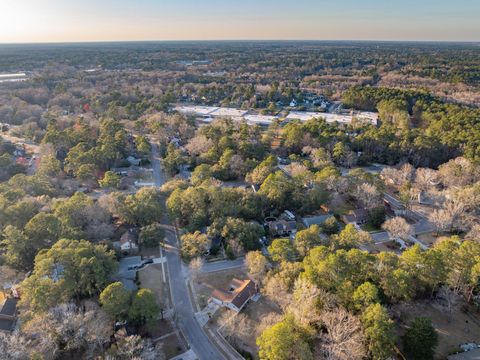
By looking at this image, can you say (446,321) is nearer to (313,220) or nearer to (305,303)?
(305,303)

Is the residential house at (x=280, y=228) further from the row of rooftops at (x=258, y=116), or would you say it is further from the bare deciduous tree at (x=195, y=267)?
the row of rooftops at (x=258, y=116)

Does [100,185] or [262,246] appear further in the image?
[100,185]

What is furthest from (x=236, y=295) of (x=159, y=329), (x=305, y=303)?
(x=159, y=329)

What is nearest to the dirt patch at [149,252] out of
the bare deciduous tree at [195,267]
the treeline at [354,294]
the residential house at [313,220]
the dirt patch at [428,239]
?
the bare deciduous tree at [195,267]

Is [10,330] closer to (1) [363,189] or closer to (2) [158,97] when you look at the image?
(1) [363,189]

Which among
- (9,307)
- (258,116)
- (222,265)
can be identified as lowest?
(222,265)

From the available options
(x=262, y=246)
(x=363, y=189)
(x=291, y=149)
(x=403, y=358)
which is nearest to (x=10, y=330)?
(x=262, y=246)

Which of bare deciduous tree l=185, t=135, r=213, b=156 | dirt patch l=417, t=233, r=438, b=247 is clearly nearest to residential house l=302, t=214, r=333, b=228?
dirt patch l=417, t=233, r=438, b=247
